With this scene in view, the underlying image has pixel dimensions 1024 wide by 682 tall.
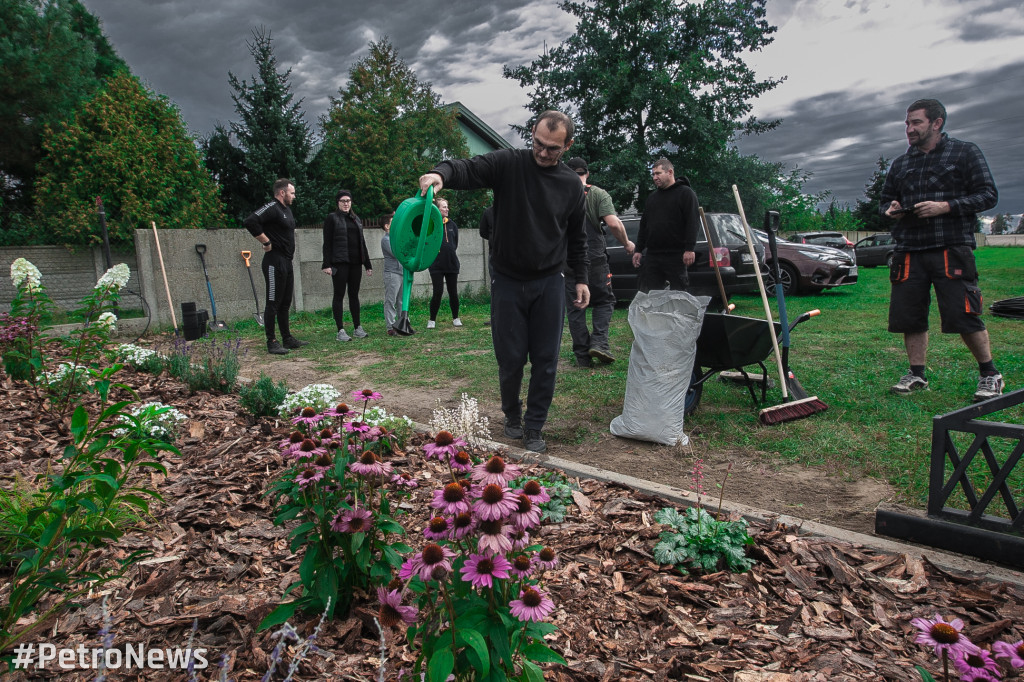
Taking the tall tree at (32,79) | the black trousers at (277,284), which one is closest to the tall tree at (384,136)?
the tall tree at (32,79)

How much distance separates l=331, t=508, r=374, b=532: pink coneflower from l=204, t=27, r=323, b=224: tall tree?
20618 mm

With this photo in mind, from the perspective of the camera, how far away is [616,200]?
25.5m

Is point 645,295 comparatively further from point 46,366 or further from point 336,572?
point 46,366

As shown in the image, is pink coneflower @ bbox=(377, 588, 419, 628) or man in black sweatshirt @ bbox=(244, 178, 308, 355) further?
man in black sweatshirt @ bbox=(244, 178, 308, 355)

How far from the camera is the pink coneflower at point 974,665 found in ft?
4.07

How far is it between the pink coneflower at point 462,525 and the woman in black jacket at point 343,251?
756cm

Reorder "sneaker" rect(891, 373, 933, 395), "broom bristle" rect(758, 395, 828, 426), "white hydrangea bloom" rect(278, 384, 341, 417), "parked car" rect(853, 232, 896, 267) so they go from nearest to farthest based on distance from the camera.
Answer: "white hydrangea bloom" rect(278, 384, 341, 417) < "broom bristle" rect(758, 395, 828, 426) < "sneaker" rect(891, 373, 933, 395) < "parked car" rect(853, 232, 896, 267)

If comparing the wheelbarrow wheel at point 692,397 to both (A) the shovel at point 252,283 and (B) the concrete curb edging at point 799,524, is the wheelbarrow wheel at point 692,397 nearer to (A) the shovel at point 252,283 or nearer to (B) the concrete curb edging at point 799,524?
(B) the concrete curb edging at point 799,524

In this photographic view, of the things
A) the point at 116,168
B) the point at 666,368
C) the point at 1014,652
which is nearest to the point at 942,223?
the point at 666,368

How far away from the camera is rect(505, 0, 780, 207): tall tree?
25.3 metres

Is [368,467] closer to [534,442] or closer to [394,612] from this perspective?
[394,612]

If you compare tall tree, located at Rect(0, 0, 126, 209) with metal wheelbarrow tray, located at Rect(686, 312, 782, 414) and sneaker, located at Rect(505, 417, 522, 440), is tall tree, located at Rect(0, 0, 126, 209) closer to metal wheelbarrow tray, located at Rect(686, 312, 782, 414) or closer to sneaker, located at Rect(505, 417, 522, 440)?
sneaker, located at Rect(505, 417, 522, 440)

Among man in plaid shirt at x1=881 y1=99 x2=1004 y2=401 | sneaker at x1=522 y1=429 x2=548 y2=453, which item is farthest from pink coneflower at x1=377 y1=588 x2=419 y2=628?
man in plaid shirt at x1=881 y1=99 x2=1004 y2=401

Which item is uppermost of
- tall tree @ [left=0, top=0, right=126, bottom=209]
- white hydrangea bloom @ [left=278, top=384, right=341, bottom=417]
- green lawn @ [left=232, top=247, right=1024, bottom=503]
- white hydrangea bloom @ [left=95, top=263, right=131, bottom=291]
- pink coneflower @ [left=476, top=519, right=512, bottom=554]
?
tall tree @ [left=0, top=0, right=126, bottom=209]
